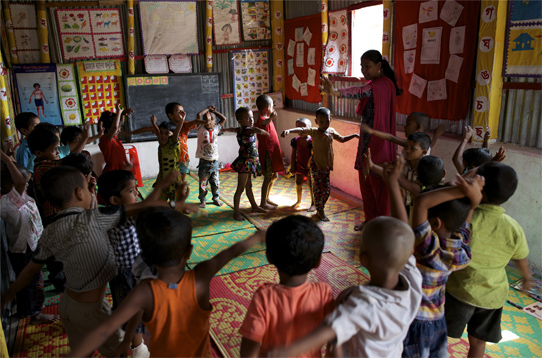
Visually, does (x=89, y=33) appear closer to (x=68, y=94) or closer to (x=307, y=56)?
(x=68, y=94)

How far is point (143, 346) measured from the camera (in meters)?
2.25

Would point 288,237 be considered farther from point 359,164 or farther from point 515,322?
point 359,164

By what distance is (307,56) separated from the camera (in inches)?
247

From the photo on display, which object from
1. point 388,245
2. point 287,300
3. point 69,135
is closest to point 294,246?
point 287,300

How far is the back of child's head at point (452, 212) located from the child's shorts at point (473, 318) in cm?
51

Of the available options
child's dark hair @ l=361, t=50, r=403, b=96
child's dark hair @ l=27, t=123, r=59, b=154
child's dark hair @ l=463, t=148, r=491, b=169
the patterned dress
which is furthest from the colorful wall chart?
child's dark hair @ l=27, t=123, r=59, b=154

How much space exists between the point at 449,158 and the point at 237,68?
4.27 m

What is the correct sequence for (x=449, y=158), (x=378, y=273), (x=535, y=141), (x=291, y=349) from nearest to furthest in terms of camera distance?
1. (x=291, y=349)
2. (x=378, y=273)
3. (x=535, y=141)
4. (x=449, y=158)

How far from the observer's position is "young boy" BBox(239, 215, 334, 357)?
1.25 metres

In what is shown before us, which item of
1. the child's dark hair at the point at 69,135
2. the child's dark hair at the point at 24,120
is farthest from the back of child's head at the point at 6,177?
the child's dark hair at the point at 24,120

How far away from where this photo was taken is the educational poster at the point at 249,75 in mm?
7004

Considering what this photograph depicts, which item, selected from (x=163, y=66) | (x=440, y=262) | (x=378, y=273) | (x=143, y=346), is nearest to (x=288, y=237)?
(x=378, y=273)

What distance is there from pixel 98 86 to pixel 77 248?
5.25m

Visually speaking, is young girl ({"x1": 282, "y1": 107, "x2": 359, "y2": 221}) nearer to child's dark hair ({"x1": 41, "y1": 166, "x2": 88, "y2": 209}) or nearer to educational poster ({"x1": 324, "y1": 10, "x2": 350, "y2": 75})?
educational poster ({"x1": 324, "y1": 10, "x2": 350, "y2": 75})
